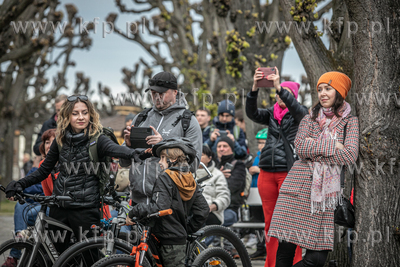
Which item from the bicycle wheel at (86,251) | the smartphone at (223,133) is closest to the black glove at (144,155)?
the bicycle wheel at (86,251)

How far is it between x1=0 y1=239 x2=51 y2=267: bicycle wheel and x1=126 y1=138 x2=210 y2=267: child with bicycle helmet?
106cm

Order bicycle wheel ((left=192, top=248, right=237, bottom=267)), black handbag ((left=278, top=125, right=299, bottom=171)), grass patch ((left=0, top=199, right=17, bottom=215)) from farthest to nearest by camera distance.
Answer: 1. grass patch ((left=0, top=199, right=17, bottom=215))
2. black handbag ((left=278, top=125, right=299, bottom=171))
3. bicycle wheel ((left=192, top=248, right=237, bottom=267))

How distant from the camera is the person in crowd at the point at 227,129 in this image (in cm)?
785

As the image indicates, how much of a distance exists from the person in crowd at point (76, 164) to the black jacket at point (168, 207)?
0.53 m

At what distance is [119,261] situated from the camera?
3.65m

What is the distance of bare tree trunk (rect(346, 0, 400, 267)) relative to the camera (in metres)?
4.11

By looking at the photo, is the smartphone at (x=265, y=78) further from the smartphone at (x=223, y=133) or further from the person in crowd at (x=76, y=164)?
the smartphone at (x=223, y=133)

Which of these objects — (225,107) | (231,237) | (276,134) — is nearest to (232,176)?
(225,107)

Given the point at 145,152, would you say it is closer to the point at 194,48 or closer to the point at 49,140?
the point at 49,140

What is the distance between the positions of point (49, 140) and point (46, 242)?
1779 mm

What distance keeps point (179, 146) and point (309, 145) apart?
1.06 metres

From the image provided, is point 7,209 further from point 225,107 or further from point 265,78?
point 265,78

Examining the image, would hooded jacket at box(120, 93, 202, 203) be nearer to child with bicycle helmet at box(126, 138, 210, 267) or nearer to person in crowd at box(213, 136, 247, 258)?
child with bicycle helmet at box(126, 138, 210, 267)

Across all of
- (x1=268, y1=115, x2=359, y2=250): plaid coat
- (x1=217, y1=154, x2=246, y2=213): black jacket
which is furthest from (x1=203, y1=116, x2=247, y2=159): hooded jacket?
(x1=268, y1=115, x2=359, y2=250): plaid coat
